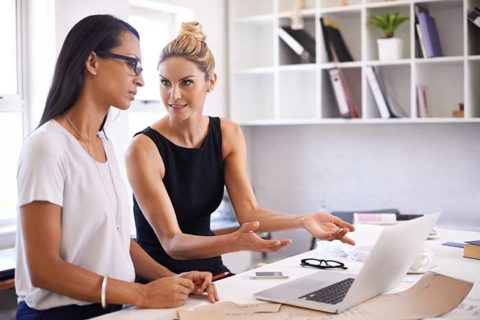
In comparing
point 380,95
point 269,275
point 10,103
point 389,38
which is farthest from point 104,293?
point 389,38

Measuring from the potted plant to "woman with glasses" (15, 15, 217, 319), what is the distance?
241cm

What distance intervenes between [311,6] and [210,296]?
317 cm

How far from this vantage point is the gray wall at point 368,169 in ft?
13.2

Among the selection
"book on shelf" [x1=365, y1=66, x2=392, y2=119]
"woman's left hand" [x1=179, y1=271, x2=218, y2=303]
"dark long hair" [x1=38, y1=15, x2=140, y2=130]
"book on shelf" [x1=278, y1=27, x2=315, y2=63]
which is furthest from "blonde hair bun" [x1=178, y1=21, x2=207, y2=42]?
"book on shelf" [x1=278, y1=27, x2=315, y2=63]

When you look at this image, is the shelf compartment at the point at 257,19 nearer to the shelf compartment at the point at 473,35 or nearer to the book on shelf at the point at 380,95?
the book on shelf at the point at 380,95

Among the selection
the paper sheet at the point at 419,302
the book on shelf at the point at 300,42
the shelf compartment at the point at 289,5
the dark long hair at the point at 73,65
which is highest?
the shelf compartment at the point at 289,5

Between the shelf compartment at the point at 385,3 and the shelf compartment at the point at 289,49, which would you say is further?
the shelf compartment at the point at 289,49

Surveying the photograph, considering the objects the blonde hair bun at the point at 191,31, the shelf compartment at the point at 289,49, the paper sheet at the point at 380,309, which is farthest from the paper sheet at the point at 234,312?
the shelf compartment at the point at 289,49

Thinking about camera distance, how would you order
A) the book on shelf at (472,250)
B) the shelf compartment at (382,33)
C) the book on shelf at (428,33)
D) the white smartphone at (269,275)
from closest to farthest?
the white smartphone at (269,275) → the book on shelf at (472,250) → the book on shelf at (428,33) → the shelf compartment at (382,33)

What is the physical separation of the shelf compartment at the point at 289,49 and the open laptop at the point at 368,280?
2.73 metres

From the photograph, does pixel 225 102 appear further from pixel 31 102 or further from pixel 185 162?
pixel 185 162

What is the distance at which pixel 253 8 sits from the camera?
15.4ft

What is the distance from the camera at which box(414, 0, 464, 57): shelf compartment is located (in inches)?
155

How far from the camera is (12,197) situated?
3.38 m
